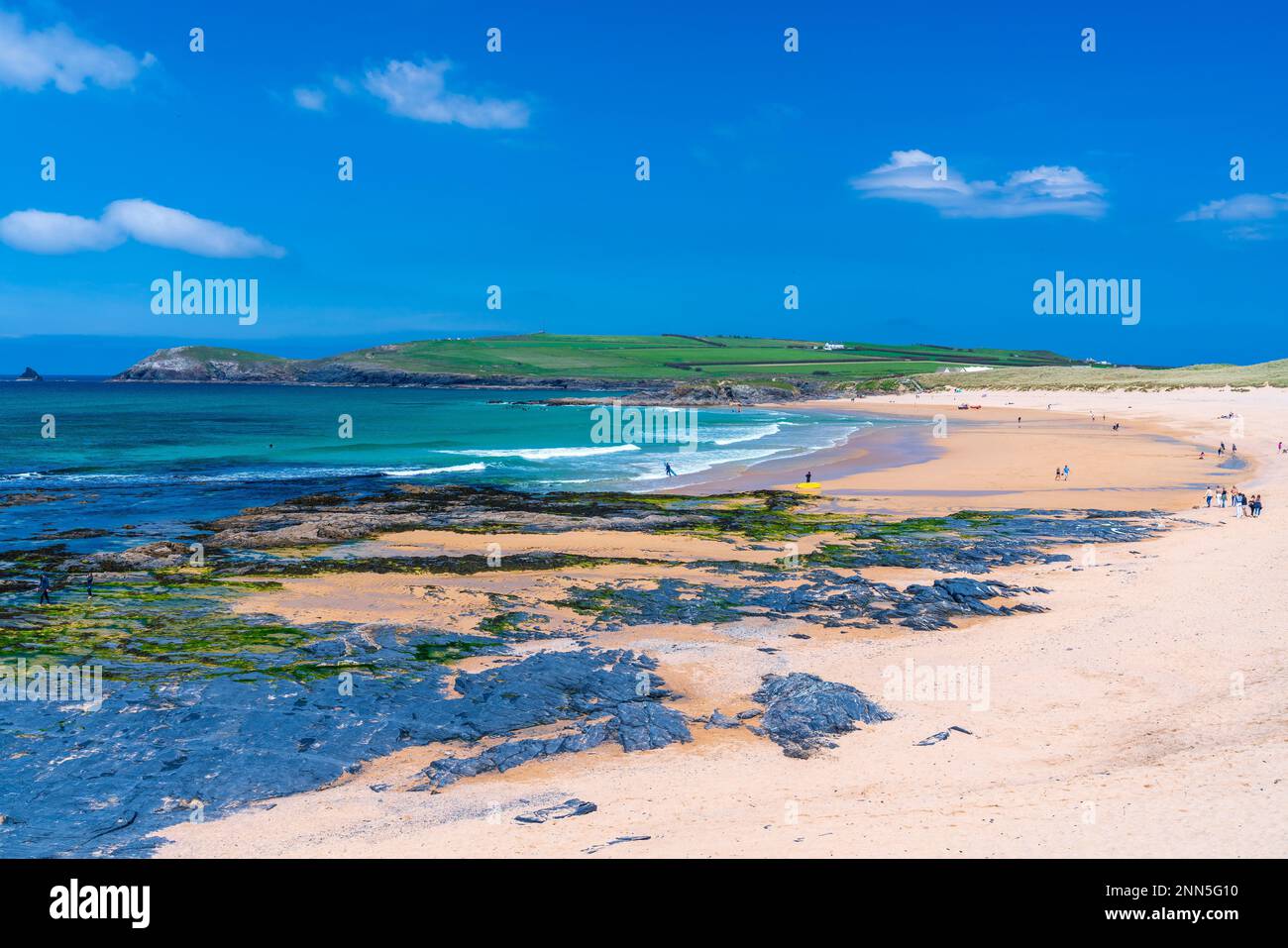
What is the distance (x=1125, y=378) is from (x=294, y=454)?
119 m

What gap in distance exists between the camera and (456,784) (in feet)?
43.6

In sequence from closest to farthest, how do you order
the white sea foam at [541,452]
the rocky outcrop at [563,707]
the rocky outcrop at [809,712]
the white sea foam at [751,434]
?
Answer: 1. the rocky outcrop at [563,707]
2. the rocky outcrop at [809,712]
3. the white sea foam at [541,452]
4. the white sea foam at [751,434]

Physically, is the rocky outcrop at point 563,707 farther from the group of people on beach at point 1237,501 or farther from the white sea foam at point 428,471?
the white sea foam at point 428,471

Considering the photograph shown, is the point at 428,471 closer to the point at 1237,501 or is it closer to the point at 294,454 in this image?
A: the point at 294,454

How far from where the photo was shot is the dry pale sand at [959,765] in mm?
10422

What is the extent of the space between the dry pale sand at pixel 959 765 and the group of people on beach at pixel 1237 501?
908 centimetres

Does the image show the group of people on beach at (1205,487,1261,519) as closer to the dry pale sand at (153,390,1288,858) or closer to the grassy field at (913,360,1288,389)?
the dry pale sand at (153,390,1288,858)

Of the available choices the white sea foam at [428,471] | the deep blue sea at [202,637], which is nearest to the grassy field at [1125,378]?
the deep blue sea at [202,637]

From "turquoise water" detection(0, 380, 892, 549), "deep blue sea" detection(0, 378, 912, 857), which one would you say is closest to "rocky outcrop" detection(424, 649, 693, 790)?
"deep blue sea" detection(0, 378, 912, 857)

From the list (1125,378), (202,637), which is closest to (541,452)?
(202,637)

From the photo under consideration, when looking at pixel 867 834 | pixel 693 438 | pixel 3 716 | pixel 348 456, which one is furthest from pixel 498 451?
pixel 867 834

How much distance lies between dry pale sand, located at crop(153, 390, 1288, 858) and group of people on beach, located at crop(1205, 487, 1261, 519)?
29.8 feet

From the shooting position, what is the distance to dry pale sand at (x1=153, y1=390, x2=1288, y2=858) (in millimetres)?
10422

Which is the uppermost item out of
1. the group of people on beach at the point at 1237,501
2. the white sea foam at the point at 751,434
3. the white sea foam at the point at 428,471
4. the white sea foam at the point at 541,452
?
the white sea foam at the point at 751,434
